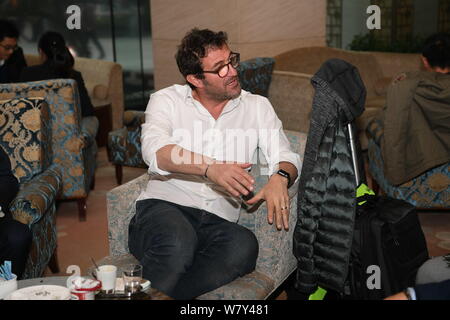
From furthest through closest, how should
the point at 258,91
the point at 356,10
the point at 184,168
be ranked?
the point at 356,10, the point at 258,91, the point at 184,168

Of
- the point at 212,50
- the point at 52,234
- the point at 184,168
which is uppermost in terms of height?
the point at 212,50

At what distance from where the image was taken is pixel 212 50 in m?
2.64

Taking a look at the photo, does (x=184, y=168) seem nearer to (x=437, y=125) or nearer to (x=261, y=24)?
(x=437, y=125)

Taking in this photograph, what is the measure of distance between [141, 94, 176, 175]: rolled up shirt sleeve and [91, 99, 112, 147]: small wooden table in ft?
11.7

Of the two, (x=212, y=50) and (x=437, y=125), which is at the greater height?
(x=212, y=50)

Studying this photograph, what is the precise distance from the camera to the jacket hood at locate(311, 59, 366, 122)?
2.65 metres

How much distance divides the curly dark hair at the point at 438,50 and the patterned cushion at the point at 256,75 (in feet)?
4.18

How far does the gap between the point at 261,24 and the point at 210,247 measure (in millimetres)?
3948

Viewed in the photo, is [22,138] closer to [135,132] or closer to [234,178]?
[234,178]

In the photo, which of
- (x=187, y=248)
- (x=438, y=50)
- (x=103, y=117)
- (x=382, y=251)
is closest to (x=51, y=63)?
(x=103, y=117)

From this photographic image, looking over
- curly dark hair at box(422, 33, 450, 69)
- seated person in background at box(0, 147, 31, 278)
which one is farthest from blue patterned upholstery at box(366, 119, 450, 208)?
seated person in background at box(0, 147, 31, 278)

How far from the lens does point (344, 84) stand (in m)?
2.69

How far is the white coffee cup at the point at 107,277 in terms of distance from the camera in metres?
Answer: 1.91
